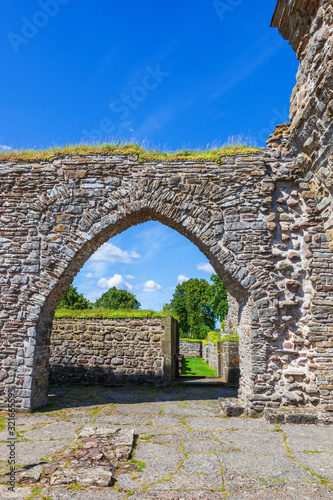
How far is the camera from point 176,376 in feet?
33.5

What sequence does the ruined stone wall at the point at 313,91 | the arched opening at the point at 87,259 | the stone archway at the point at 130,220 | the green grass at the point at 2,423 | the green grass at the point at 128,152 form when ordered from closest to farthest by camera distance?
the ruined stone wall at the point at 313,91, the green grass at the point at 2,423, the stone archway at the point at 130,220, the arched opening at the point at 87,259, the green grass at the point at 128,152

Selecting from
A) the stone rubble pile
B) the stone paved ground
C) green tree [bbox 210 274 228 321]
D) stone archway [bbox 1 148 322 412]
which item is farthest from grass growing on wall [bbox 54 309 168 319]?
green tree [bbox 210 274 228 321]

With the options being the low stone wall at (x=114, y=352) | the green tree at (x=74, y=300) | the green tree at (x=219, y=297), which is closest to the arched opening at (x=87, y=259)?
the low stone wall at (x=114, y=352)

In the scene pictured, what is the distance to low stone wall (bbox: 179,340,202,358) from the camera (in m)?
20.0

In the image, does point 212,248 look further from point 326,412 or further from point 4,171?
point 4,171

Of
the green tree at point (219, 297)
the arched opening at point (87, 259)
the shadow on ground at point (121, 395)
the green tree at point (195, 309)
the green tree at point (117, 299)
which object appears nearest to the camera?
the arched opening at point (87, 259)

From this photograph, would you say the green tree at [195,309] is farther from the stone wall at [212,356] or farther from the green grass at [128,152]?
the green grass at [128,152]

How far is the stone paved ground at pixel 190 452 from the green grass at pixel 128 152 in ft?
15.2

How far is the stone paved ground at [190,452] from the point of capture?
119 inches

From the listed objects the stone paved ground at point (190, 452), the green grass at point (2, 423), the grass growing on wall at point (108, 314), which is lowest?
the green grass at point (2, 423)

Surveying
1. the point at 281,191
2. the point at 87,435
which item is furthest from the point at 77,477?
the point at 281,191

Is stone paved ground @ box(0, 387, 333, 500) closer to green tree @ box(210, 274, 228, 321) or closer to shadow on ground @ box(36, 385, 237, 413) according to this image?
shadow on ground @ box(36, 385, 237, 413)

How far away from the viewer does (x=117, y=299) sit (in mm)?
50062

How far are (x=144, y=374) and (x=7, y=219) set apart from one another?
5214 mm
